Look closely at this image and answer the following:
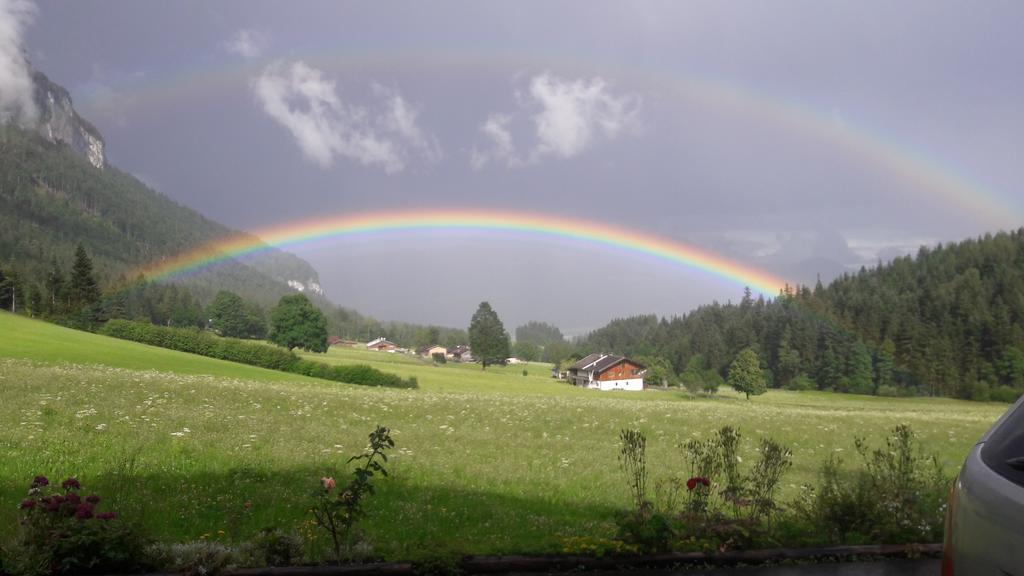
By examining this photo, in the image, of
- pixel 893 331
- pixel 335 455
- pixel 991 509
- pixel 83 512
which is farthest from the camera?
pixel 893 331

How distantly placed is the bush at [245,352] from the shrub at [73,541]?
53.5 m

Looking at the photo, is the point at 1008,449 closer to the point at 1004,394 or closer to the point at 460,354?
the point at 1004,394

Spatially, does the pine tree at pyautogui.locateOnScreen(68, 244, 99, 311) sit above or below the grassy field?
above

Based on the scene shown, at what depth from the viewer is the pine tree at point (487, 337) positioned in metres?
120

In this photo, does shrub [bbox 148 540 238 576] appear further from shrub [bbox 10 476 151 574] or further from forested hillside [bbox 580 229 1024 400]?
forested hillside [bbox 580 229 1024 400]

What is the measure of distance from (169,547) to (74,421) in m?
12.3

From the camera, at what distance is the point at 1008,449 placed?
315 cm

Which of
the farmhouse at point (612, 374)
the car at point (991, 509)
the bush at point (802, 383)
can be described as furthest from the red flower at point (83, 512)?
the bush at point (802, 383)

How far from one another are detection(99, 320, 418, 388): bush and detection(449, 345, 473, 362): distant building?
97768 mm

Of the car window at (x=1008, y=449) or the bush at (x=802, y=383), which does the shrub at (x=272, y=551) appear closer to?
the car window at (x=1008, y=449)

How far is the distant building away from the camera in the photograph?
172 meters

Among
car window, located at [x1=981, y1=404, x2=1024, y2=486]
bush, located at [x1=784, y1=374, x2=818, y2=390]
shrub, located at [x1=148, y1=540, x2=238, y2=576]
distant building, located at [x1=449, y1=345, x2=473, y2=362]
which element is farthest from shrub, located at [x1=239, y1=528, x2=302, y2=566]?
distant building, located at [x1=449, y1=345, x2=473, y2=362]

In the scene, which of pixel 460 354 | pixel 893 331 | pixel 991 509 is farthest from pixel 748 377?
pixel 991 509

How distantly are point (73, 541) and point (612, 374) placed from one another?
4303 inches
